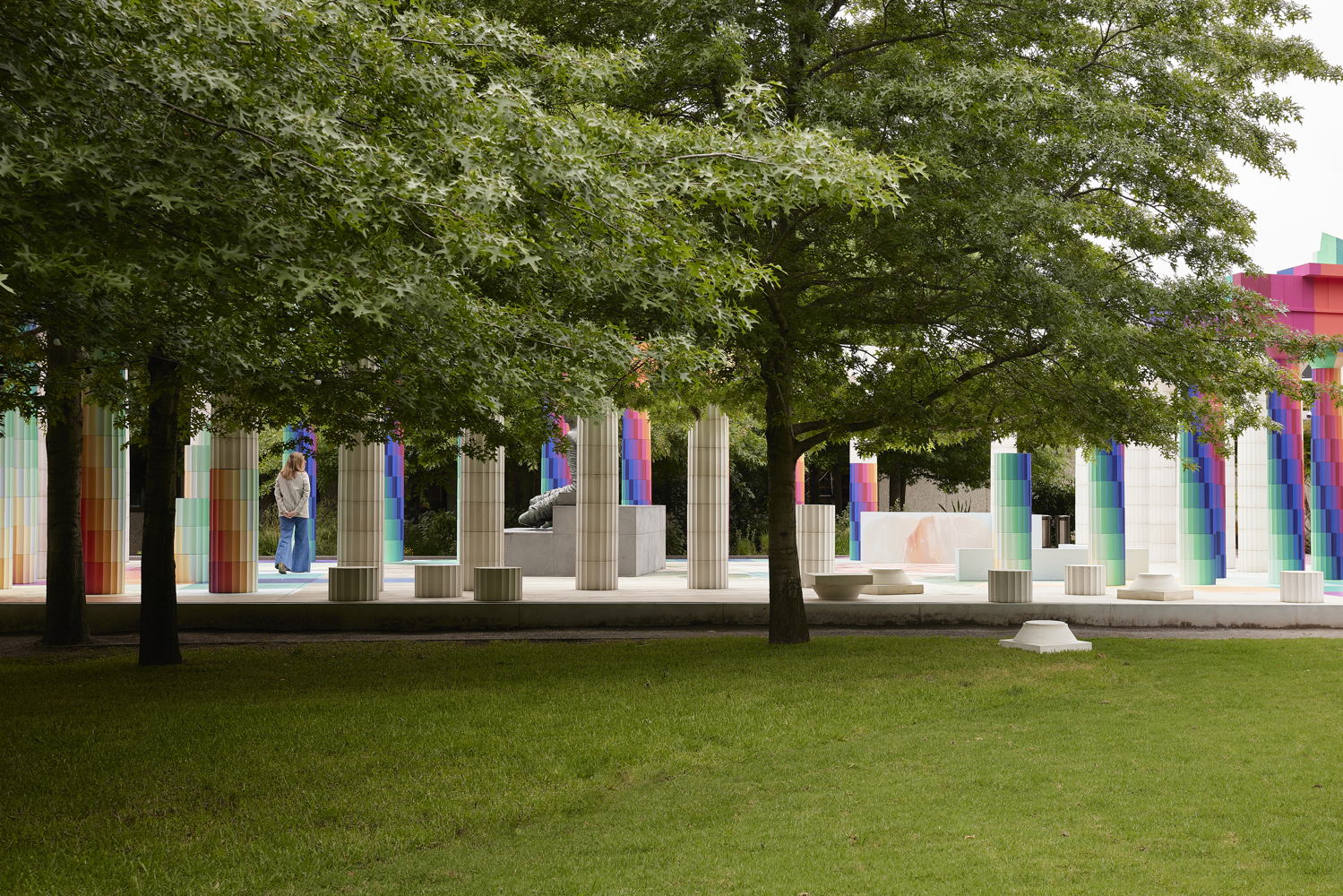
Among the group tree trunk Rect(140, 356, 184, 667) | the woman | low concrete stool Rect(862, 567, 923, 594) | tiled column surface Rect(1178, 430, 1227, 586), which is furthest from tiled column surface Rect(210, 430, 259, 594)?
tiled column surface Rect(1178, 430, 1227, 586)

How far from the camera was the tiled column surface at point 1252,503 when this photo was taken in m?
28.5

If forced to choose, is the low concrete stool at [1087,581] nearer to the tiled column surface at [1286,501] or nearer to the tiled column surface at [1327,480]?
the tiled column surface at [1286,501]

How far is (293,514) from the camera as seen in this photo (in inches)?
1088

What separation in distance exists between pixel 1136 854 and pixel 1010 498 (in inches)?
807

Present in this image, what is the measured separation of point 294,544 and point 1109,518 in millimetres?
17219

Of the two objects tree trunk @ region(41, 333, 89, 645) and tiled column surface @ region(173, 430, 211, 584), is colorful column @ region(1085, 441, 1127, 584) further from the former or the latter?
tree trunk @ region(41, 333, 89, 645)

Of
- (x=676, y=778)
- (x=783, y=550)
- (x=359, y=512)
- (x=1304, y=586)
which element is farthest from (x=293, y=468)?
(x=676, y=778)

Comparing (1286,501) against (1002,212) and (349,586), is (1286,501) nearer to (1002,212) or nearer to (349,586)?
(1002,212)

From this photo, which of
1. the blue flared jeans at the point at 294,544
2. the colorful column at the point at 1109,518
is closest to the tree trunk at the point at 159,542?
the blue flared jeans at the point at 294,544

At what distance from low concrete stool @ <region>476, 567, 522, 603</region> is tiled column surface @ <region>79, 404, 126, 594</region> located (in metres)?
6.33

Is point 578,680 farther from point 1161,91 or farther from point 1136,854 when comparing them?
point 1161,91

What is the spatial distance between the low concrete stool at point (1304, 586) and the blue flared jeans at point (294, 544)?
1952 centimetres

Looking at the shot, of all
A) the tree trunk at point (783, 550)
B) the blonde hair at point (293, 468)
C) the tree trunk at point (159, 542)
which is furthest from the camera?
the blonde hair at point (293, 468)

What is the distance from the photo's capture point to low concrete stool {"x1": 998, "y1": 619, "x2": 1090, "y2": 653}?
15094 millimetres
